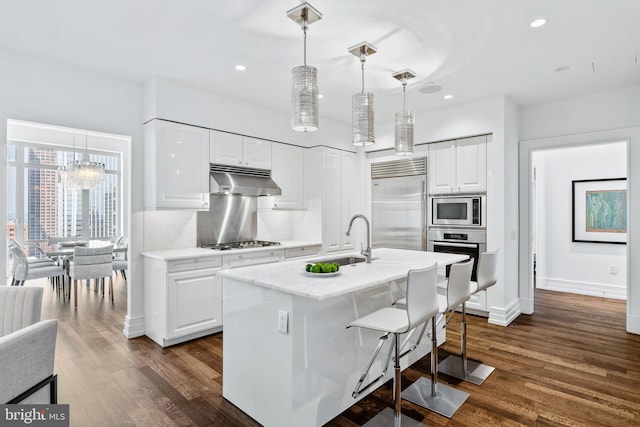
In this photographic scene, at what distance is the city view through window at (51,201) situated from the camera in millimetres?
6180

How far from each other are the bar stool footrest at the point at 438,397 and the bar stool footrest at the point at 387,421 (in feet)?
0.72

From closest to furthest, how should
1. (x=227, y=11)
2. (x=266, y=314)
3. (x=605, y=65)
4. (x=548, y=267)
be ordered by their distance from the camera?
(x=266, y=314) < (x=227, y=11) < (x=605, y=65) < (x=548, y=267)

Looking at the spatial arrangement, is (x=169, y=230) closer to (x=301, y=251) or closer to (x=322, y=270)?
(x=301, y=251)

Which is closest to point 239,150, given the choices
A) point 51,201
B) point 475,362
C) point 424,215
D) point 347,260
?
point 347,260

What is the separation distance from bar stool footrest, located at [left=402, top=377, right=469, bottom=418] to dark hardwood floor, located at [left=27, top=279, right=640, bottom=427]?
2.2 inches

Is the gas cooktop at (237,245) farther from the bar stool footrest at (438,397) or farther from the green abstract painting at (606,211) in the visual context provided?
the green abstract painting at (606,211)

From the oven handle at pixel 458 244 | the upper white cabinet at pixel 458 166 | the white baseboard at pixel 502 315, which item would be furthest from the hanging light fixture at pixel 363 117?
the white baseboard at pixel 502 315

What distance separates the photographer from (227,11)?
7.74ft

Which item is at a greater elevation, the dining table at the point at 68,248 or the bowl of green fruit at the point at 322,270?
the bowl of green fruit at the point at 322,270

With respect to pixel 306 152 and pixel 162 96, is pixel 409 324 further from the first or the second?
A: pixel 306 152

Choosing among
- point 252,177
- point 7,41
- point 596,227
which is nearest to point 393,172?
point 252,177

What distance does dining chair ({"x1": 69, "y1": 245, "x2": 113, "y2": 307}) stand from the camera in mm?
4793

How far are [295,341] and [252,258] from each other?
226 centimetres

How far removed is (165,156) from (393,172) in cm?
312
